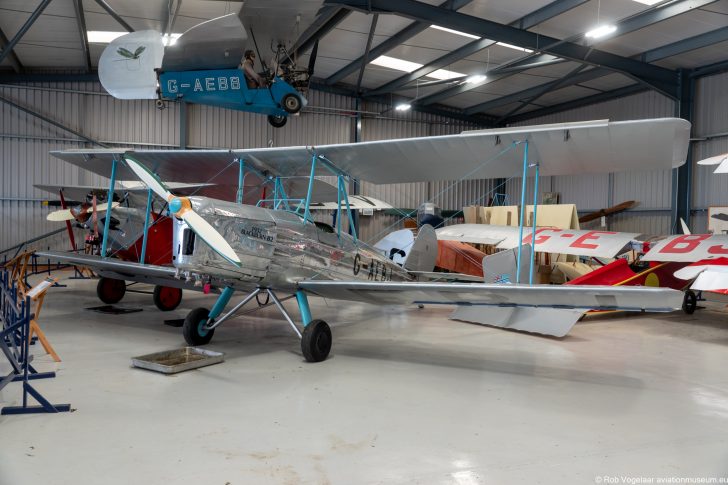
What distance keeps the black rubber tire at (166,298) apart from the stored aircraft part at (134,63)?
134 inches

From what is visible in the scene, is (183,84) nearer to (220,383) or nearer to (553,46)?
(220,383)

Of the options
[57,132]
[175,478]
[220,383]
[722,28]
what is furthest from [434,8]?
[57,132]

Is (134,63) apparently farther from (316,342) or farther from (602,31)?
(602,31)

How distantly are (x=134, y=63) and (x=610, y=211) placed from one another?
1520 centimetres

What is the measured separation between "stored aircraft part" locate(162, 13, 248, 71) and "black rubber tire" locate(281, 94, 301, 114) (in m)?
0.97

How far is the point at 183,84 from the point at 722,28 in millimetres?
12168

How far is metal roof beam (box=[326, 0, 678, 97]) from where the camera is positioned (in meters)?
11.6

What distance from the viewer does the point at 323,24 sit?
13.2 metres

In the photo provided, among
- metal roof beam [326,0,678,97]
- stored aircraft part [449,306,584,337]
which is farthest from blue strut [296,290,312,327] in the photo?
metal roof beam [326,0,678,97]

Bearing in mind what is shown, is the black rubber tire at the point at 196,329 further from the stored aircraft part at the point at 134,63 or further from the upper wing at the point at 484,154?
the stored aircraft part at the point at 134,63

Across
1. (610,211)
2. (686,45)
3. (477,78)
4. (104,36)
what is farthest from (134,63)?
(610,211)

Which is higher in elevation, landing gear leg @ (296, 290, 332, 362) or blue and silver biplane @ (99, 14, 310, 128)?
blue and silver biplane @ (99, 14, 310, 128)

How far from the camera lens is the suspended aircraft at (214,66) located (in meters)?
8.63

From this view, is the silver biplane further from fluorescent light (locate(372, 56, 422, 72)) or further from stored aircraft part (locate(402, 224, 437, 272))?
fluorescent light (locate(372, 56, 422, 72))
